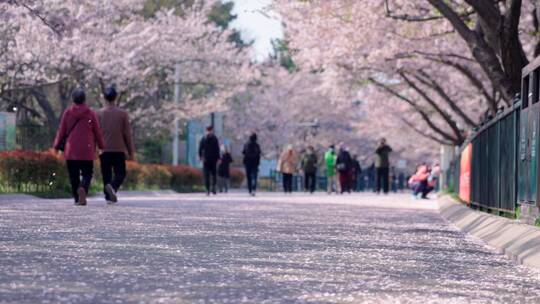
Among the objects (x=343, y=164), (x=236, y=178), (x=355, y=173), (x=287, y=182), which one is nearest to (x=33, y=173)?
(x=287, y=182)

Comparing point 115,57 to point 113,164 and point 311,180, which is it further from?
point 113,164

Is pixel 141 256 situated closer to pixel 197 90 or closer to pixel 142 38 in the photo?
pixel 142 38

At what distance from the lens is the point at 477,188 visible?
19.7m

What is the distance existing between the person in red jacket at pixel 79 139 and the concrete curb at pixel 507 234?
5.86 m

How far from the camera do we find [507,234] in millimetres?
12828

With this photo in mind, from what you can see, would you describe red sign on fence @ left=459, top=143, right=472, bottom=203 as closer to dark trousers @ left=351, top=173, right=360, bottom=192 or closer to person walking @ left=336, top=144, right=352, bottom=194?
person walking @ left=336, top=144, right=352, bottom=194

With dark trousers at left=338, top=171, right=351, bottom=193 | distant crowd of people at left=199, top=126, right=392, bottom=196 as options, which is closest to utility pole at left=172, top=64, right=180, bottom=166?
distant crowd of people at left=199, top=126, right=392, bottom=196

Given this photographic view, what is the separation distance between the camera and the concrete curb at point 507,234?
10.7m

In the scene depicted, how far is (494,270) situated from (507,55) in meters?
10.8

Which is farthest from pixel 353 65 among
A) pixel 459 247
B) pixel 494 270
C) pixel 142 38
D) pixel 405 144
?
pixel 405 144

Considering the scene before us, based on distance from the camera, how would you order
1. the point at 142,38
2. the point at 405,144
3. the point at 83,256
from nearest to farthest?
the point at 83,256, the point at 142,38, the point at 405,144

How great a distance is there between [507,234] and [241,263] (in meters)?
4.45

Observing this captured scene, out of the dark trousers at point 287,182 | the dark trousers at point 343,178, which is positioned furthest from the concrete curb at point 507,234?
the dark trousers at point 343,178

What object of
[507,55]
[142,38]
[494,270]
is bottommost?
[494,270]
